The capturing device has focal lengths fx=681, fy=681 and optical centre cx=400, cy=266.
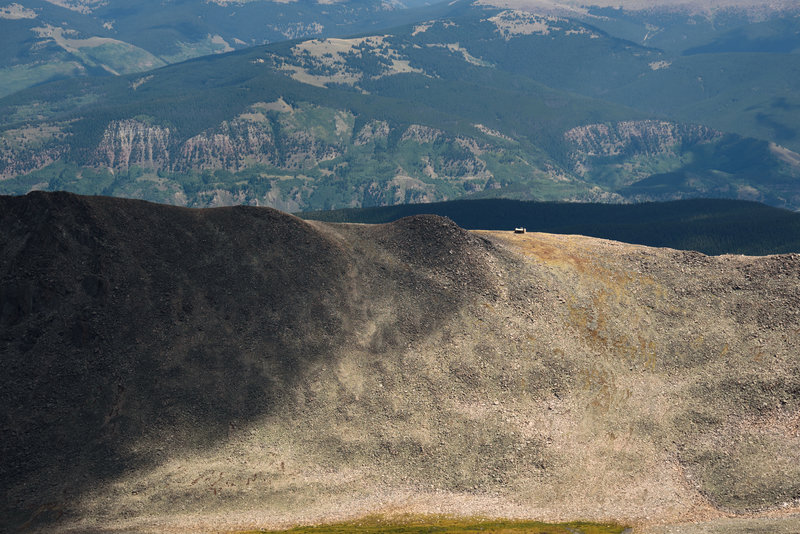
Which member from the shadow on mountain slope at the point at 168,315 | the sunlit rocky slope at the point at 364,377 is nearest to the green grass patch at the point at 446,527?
the sunlit rocky slope at the point at 364,377

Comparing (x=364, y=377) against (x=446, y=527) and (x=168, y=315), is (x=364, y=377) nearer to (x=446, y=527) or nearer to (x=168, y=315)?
(x=446, y=527)

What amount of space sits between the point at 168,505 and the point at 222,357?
117 feet

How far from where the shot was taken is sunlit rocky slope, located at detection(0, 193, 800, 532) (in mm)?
141000

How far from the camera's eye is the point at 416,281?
183875 mm

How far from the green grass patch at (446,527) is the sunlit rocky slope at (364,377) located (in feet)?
10.3

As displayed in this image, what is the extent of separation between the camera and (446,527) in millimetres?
136125

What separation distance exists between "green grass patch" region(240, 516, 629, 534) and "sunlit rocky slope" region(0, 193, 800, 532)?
10.3 feet

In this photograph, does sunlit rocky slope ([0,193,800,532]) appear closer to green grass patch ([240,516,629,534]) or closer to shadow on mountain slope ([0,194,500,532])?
shadow on mountain slope ([0,194,500,532])

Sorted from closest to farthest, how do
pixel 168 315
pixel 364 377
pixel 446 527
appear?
1. pixel 446 527
2. pixel 168 315
3. pixel 364 377

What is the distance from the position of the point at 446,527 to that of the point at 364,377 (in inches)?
1630

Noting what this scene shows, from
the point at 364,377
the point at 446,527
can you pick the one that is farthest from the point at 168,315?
the point at 446,527

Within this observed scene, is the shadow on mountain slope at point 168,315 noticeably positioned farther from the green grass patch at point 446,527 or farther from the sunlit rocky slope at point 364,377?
the green grass patch at point 446,527

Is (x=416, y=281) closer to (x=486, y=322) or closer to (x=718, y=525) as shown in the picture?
(x=486, y=322)

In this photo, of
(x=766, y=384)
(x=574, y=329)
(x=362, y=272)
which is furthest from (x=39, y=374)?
(x=766, y=384)
